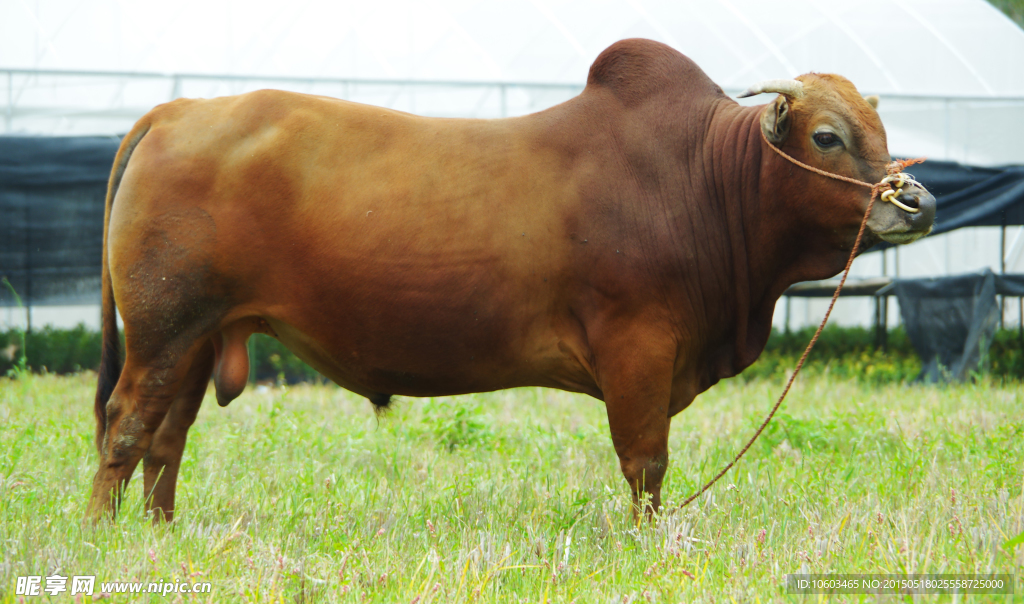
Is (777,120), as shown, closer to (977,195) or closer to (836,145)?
(836,145)

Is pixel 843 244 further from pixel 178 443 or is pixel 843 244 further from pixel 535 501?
pixel 178 443

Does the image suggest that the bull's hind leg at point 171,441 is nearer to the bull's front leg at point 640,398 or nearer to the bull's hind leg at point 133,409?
the bull's hind leg at point 133,409

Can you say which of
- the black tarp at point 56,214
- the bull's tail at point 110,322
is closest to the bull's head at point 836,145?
the bull's tail at point 110,322

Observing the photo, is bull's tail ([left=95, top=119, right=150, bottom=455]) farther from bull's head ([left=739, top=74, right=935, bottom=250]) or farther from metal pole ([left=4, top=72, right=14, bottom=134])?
metal pole ([left=4, top=72, right=14, bottom=134])

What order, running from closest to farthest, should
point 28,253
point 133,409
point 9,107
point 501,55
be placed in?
point 133,409 → point 28,253 → point 9,107 → point 501,55

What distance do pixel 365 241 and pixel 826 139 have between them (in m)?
1.90

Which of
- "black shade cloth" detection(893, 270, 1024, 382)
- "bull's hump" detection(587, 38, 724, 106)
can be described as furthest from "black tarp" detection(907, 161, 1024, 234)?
"bull's hump" detection(587, 38, 724, 106)

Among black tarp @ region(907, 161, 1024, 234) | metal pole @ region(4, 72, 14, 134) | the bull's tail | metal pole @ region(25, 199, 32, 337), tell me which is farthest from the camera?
metal pole @ region(4, 72, 14, 134)

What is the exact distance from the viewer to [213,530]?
10.9 ft

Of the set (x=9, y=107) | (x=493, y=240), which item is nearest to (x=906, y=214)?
(x=493, y=240)

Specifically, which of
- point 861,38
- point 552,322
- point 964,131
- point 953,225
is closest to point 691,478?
point 552,322

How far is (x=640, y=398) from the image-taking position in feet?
10.7

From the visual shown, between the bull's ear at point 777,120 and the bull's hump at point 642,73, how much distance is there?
45cm

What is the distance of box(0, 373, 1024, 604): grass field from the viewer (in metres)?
2.76
